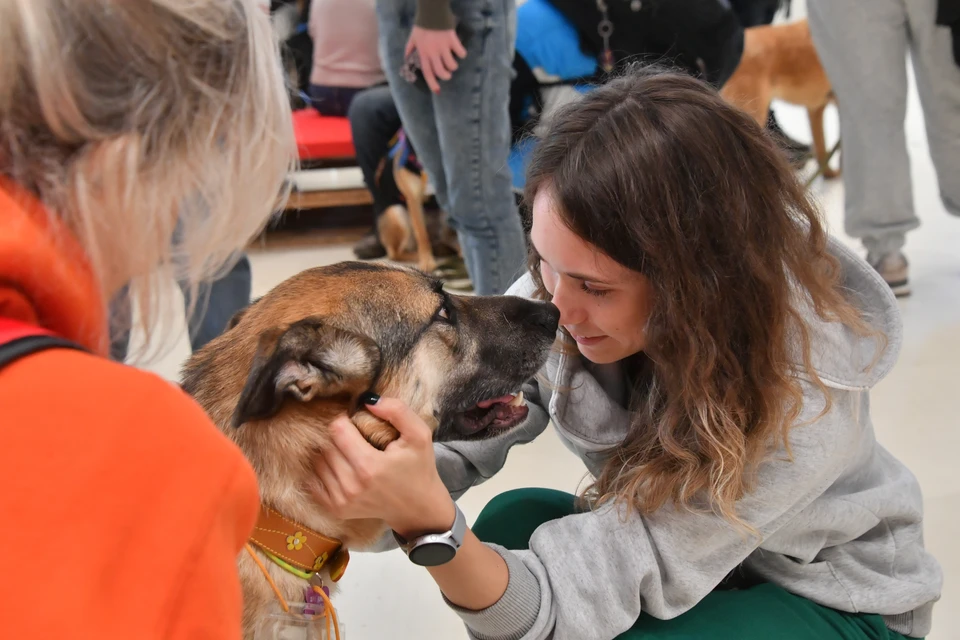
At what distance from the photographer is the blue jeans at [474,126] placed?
210cm

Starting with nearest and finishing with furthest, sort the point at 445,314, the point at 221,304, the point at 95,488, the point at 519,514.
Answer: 1. the point at 95,488
2. the point at 445,314
3. the point at 519,514
4. the point at 221,304

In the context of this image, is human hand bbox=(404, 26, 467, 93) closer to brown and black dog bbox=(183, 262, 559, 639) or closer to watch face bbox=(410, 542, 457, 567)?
brown and black dog bbox=(183, 262, 559, 639)

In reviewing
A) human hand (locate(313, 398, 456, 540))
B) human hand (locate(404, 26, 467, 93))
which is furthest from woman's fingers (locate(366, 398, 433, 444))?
human hand (locate(404, 26, 467, 93))

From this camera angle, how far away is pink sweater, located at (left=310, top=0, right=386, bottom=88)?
4.46 m

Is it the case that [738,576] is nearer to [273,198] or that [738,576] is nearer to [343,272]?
[343,272]

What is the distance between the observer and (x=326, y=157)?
454 cm

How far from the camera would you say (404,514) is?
1031 mm

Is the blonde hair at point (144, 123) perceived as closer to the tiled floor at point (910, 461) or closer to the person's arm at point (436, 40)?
the tiled floor at point (910, 461)

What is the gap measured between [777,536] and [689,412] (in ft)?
0.86

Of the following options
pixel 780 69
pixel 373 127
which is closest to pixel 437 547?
pixel 373 127

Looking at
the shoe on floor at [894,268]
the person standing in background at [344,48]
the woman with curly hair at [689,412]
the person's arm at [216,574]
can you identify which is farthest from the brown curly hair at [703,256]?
the person standing in background at [344,48]

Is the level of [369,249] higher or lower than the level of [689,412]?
lower

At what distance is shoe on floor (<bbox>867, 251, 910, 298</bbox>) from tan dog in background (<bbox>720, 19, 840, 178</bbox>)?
114cm

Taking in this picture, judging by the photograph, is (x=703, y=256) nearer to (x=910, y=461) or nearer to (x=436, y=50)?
(x=436, y=50)
